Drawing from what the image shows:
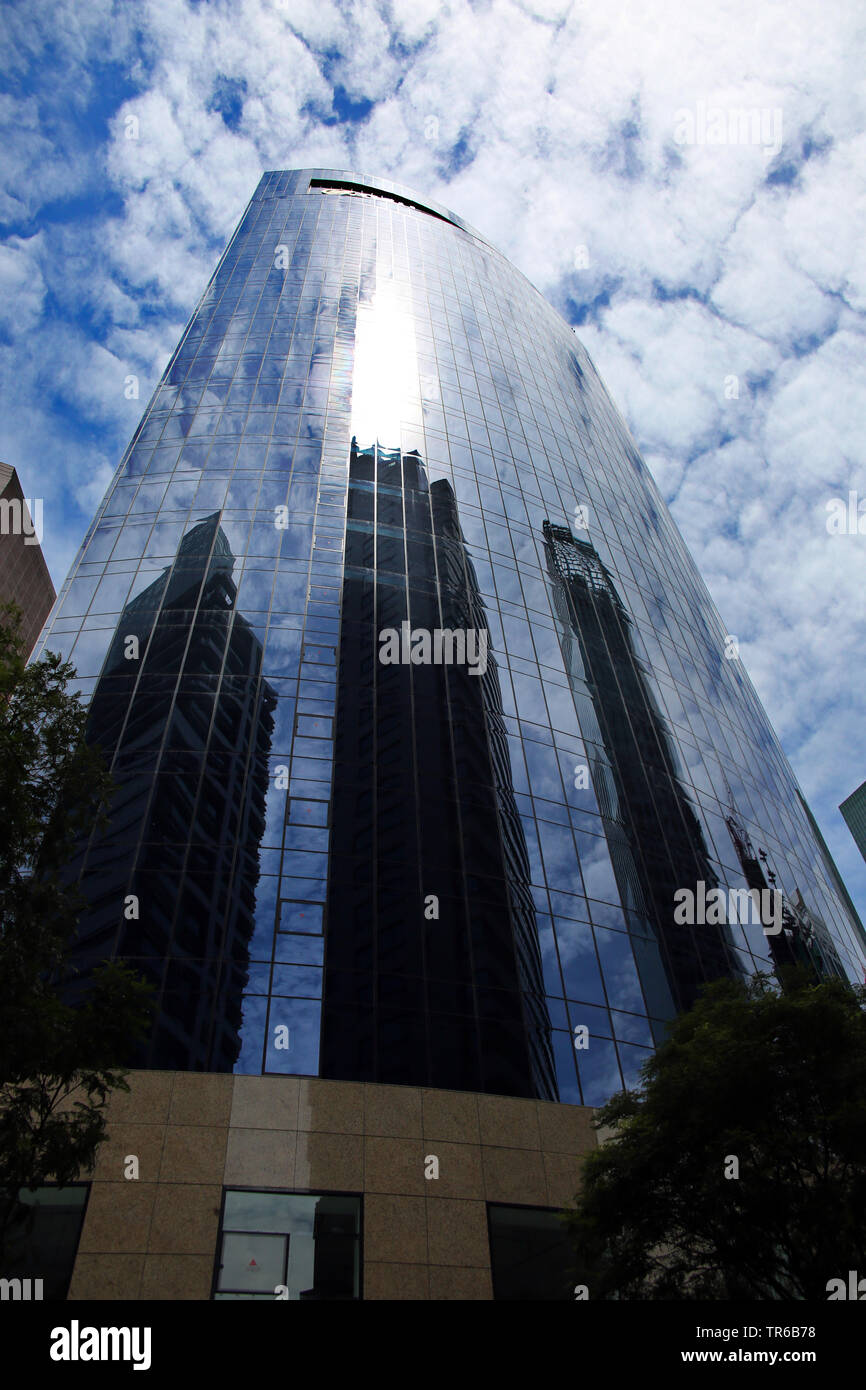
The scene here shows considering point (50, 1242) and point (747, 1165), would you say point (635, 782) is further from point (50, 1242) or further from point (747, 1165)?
point (50, 1242)

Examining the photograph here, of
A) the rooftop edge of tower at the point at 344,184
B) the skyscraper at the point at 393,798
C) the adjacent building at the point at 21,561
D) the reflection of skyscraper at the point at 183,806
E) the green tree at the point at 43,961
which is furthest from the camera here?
the rooftop edge of tower at the point at 344,184

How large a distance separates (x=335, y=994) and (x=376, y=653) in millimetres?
13569

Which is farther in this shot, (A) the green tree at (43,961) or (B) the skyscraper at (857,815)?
(B) the skyscraper at (857,815)

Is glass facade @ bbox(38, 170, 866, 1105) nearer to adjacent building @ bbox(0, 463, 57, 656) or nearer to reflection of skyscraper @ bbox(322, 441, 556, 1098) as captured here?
reflection of skyscraper @ bbox(322, 441, 556, 1098)

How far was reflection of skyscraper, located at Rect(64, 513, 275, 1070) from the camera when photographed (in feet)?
72.7

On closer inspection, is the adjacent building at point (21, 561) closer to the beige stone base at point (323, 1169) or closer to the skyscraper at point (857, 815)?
the beige stone base at point (323, 1169)

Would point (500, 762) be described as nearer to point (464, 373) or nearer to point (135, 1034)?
point (135, 1034)

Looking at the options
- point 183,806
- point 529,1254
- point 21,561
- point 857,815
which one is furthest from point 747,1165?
point 857,815

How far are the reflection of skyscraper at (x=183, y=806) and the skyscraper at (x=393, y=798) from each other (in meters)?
0.11

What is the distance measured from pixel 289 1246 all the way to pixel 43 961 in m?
11.3

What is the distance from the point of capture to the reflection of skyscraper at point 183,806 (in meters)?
22.2

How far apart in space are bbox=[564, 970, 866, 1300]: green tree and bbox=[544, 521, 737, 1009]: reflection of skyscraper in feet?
40.3

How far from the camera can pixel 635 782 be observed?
112ft

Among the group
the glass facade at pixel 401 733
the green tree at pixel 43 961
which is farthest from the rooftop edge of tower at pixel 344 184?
the green tree at pixel 43 961
